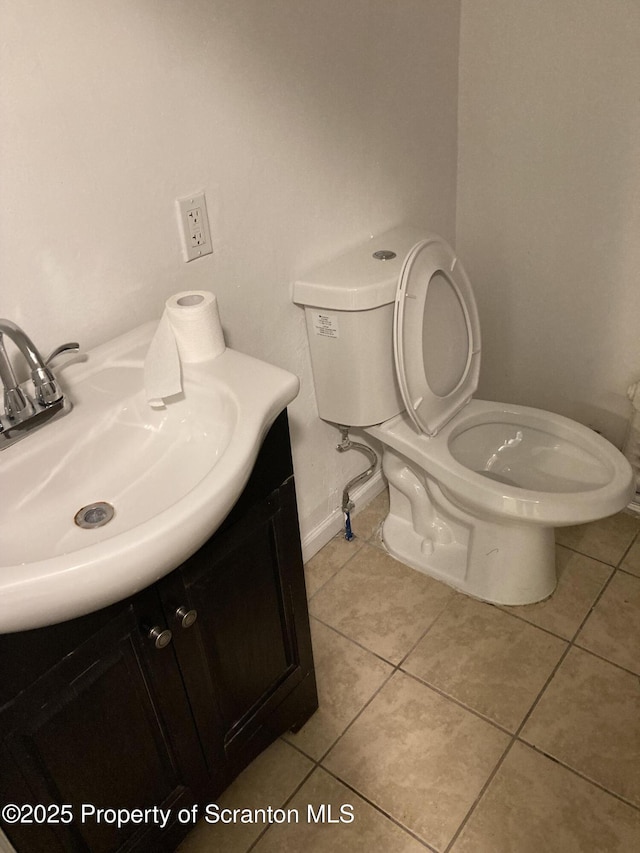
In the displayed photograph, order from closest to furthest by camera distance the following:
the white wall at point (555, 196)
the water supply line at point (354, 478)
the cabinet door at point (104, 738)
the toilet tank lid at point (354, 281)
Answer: the cabinet door at point (104, 738) → the toilet tank lid at point (354, 281) → the white wall at point (555, 196) → the water supply line at point (354, 478)

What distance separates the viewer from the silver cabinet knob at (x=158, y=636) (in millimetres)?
937

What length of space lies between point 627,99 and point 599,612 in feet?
4.03

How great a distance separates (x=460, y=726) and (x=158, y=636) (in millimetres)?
805

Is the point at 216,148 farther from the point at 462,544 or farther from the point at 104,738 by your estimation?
the point at 462,544

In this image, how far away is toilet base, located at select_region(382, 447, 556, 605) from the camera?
1.61 metres

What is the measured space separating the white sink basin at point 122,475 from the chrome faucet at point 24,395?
0.06 feet

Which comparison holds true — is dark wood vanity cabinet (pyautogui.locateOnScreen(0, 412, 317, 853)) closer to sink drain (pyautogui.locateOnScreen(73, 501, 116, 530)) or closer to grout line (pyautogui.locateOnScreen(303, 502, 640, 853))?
sink drain (pyautogui.locateOnScreen(73, 501, 116, 530))

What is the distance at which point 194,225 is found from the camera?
1232 mm

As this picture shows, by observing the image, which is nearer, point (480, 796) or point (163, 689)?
point (163, 689)

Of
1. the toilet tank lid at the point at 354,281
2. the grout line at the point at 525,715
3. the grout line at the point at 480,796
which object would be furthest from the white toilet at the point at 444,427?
the grout line at the point at 480,796

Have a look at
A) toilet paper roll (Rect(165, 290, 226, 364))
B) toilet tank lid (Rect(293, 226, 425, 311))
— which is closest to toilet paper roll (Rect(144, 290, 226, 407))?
toilet paper roll (Rect(165, 290, 226, 364))

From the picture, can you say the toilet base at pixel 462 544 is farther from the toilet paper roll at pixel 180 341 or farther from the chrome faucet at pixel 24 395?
the chrome faucet at pixel 24 395

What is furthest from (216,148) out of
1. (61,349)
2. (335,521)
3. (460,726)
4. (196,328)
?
(460,726)

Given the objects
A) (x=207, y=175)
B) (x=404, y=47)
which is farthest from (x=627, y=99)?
(x=207, y=175)
